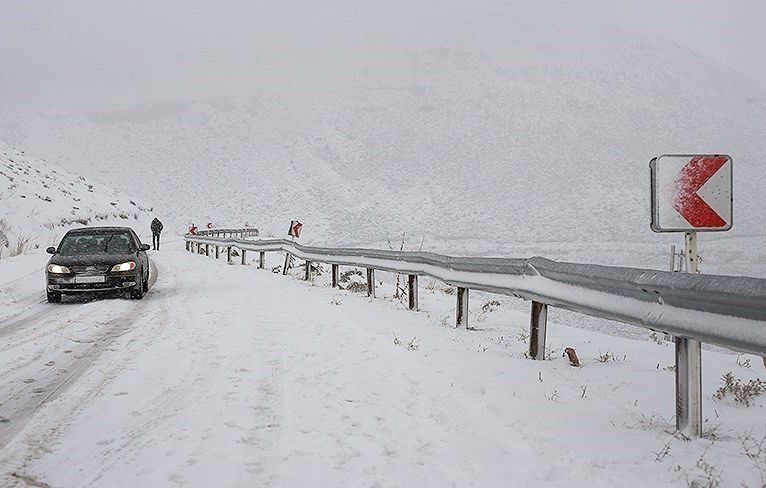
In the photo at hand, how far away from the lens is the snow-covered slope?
39.0m

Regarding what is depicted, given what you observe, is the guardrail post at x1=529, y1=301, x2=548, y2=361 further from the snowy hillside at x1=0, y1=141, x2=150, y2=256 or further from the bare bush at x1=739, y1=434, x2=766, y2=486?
the snowy hillside at x1=0, y1=141, x2=150, y2=256

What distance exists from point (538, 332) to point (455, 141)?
202ft

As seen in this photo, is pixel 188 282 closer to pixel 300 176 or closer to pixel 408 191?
pixel 408 191

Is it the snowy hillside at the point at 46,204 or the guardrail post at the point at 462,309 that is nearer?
the guardrail post at the point at 462,309

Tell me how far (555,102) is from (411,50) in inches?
1763

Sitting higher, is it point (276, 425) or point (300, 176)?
point (300, 176)

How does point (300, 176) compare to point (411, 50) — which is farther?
point (411, 50)

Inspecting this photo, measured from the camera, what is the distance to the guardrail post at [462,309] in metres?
7.85

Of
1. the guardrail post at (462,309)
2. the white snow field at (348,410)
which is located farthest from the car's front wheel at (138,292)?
the guardrail post at (462,309)

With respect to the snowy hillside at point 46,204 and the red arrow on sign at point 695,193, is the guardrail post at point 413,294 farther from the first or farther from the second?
the snowy hillside at point 46,204

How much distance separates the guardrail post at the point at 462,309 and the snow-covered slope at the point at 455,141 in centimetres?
1476

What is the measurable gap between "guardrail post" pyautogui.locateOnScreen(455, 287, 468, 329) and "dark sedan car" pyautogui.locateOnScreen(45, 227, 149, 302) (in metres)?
6.44

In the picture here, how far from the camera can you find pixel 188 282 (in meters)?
13.8

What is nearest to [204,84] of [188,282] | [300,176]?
[300,176]
